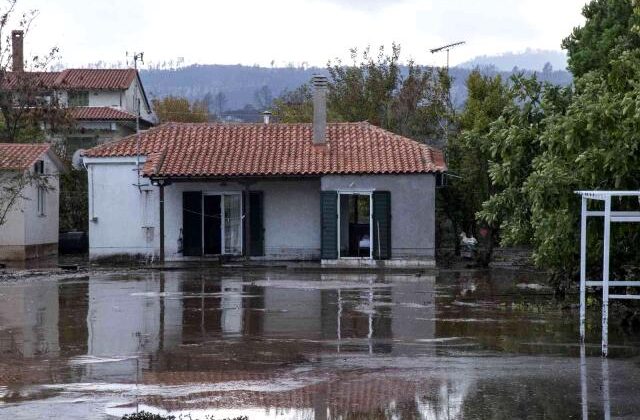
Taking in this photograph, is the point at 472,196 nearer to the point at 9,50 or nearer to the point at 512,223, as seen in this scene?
the point at 512,223

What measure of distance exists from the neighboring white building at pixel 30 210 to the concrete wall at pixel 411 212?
37.4ft

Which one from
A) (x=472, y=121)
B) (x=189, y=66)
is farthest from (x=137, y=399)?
(x=189, y=66)

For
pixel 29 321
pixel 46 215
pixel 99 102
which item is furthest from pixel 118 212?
pixel 99 102

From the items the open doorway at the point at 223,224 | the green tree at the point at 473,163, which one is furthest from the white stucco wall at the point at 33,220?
the green tree at the point at 473,163

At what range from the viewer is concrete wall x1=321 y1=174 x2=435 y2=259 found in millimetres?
31344

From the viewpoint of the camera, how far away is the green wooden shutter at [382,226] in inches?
1233

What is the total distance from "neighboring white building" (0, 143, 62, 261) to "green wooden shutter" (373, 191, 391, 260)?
11.4 meters

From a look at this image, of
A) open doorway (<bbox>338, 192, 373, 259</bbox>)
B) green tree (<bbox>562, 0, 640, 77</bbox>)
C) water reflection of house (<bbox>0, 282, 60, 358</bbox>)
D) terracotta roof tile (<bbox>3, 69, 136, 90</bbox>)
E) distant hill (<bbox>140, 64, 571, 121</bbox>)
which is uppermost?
distant hill (<bbox>140, 64, 571, 121</bbox>)

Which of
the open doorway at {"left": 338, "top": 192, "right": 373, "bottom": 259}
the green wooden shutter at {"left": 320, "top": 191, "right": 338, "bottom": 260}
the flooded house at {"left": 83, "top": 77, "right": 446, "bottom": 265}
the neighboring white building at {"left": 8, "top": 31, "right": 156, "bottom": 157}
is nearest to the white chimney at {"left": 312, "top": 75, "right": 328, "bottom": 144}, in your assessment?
the flooded house at {"left": 83, "top": 77, "right": 446, "bottom": 265}

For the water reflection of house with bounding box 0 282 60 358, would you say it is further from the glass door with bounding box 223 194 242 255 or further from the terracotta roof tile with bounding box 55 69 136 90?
the terracotta roof tile with bounding box 55 69 136 90

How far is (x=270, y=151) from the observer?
109 feet

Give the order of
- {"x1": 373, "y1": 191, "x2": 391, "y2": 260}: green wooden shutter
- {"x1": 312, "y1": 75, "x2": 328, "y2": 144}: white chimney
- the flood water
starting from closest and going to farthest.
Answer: the flood water → {"x1": 373, "y1": 191, "x2": 391, "y2": 260}: green wooden shutter → {"x1": 312, "y1": 75, "x2": 328, "y2": 144}: white chimney

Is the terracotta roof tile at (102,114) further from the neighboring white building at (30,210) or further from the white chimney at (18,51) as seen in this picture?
the neighboring white building at (30,210)

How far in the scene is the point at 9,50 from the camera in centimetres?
4231
